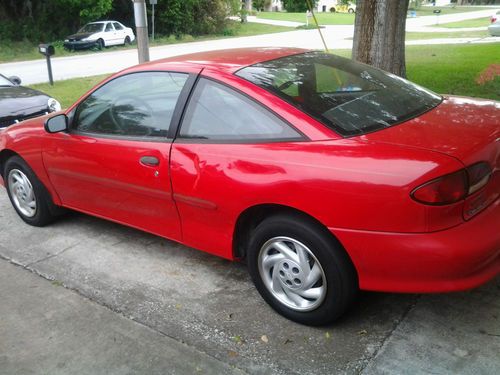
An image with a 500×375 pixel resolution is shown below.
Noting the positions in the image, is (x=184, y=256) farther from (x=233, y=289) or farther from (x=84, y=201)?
(x=84, y=201)

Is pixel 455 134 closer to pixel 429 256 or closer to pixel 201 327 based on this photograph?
pixel 429 256

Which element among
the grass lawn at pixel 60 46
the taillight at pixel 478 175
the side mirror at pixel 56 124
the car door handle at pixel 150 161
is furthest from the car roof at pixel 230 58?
the grass lawn at pixel 60 46

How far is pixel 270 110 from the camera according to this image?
2934mm

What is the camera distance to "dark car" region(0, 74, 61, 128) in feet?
22.4

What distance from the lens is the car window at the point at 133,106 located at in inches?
136

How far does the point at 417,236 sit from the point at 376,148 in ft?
1.62

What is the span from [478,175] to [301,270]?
1045 millimetres

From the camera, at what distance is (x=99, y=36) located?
27219 millimetres

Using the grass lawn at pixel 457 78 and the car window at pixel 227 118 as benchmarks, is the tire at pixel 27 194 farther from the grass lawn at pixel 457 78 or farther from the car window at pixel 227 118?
the grass lawn at pixel 457 78

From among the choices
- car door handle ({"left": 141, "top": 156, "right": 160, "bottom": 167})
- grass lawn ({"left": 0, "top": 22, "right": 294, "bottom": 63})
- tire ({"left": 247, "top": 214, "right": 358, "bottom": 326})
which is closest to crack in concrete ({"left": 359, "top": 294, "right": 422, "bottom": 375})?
tire ({"left": 247, "top": 214, "right": 358, "bottom": 326})

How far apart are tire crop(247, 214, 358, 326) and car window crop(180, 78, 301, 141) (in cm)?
50

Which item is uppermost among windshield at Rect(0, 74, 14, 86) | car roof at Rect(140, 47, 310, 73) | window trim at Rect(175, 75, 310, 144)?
car roof at Rect(140, 47, 310, 73)

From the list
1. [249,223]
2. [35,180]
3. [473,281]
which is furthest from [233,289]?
[35,180]

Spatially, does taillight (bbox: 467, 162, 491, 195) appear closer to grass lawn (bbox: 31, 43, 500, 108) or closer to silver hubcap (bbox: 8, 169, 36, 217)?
silver hubcap (bbox: 8, 169, 36, 217)
